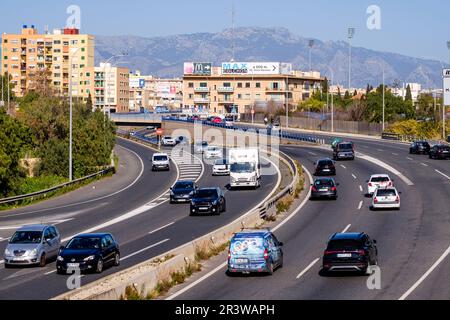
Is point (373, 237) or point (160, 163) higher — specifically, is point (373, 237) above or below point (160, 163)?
below

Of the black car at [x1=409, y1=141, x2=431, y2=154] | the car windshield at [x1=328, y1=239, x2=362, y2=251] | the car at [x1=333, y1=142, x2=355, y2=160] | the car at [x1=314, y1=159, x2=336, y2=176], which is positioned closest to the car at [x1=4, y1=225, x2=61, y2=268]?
the car windshield at [x1=328, y1=239, x2=362, y2=251]

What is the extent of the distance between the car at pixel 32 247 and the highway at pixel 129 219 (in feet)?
1.27

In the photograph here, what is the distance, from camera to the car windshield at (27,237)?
34.8 metres

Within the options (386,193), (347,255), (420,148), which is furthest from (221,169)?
(347,255)

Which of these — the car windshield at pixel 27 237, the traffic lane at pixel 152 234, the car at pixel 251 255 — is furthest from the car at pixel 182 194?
the car at pixel 251 255

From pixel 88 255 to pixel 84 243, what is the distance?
3.19ft

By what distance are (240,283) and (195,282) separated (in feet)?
4.70

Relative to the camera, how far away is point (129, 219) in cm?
4981

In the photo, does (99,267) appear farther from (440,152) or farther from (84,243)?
(440,152)

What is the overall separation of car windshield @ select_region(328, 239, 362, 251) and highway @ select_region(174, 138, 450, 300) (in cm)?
93

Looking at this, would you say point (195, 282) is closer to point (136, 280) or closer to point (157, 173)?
point (136, 280)

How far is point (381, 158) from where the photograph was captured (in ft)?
271
